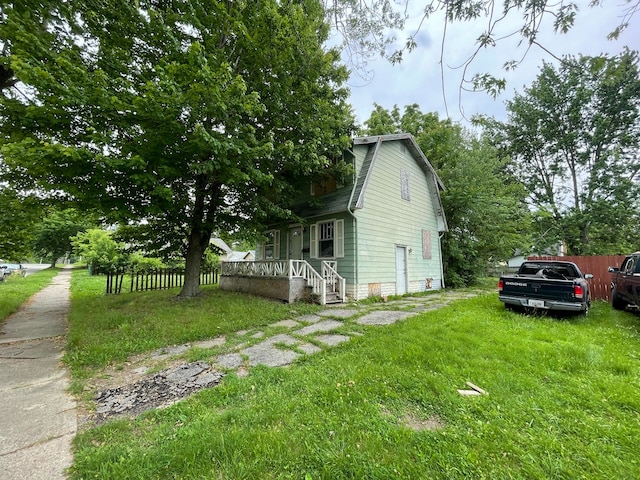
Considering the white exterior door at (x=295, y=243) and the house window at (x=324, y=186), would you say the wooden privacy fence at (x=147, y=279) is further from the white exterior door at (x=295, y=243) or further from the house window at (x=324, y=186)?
the house window at (x=324, y=186)

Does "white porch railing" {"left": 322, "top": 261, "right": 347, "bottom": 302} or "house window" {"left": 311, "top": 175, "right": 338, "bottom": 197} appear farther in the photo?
"house window" {"left": 311, "top": 175, "right": 338, "bottom": 197}

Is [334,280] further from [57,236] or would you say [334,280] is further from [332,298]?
[57,236]

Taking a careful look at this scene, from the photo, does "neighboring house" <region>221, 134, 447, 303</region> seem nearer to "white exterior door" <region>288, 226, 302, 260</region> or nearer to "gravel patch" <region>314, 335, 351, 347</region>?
"white exterior door" <region>288, 226, 302, 260</region>

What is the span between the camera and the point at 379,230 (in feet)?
35.1

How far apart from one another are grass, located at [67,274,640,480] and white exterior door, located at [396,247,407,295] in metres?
6.52

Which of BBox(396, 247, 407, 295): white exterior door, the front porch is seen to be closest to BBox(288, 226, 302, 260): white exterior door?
the front porch

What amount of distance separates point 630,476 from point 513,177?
26174mm

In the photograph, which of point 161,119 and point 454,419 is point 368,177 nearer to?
point 161,119

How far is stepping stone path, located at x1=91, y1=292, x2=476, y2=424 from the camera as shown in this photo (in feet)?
10.3

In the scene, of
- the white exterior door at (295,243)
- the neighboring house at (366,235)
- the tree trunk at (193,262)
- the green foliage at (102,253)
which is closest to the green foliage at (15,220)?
the tree trunk at (193,262)

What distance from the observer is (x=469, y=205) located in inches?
554

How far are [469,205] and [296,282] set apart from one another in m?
10.6

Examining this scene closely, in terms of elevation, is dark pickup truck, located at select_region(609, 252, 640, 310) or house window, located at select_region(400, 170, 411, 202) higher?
house window, located at select_region(400, 170, 411, 202)

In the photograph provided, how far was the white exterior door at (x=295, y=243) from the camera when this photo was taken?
1178 centimetres
